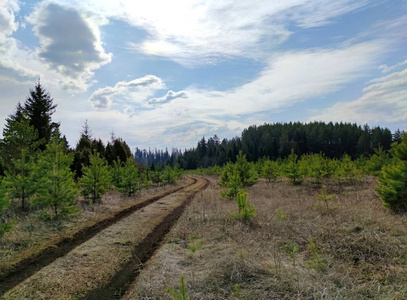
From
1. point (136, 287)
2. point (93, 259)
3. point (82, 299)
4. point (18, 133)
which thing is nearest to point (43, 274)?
point (93, 259)

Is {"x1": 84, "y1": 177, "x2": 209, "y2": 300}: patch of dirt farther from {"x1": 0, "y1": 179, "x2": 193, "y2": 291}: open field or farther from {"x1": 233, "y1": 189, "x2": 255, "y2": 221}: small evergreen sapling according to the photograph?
{"x1": 233, "y1": 189, "x2": 255, "y2": 221}: small evergreen sapling

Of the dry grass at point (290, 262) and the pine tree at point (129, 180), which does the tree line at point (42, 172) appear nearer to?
the pine tree at point (129, 180)

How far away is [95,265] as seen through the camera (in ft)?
21.5

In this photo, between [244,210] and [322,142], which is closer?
[244,210]

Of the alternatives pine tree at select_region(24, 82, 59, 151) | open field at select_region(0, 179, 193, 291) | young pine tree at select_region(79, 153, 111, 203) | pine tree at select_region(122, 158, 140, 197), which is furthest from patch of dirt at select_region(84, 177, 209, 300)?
pine tree at select_region(24, 82, 59, 151)

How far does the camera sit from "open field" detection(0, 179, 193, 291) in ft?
20.8

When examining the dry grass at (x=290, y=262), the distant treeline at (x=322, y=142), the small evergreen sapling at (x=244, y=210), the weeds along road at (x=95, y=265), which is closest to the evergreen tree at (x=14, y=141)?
the weeds along road at (x=95, y=265)

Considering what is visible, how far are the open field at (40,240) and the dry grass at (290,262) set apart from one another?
316 centimetres

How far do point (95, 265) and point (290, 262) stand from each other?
5087mm

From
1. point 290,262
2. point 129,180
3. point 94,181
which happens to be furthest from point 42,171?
point 290,262

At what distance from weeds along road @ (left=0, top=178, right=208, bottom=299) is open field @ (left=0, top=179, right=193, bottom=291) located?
0.24ft

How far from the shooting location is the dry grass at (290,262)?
15.1ft

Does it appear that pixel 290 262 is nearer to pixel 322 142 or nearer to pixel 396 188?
pixel 396 188

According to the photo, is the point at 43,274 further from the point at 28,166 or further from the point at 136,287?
the point at 28,166
